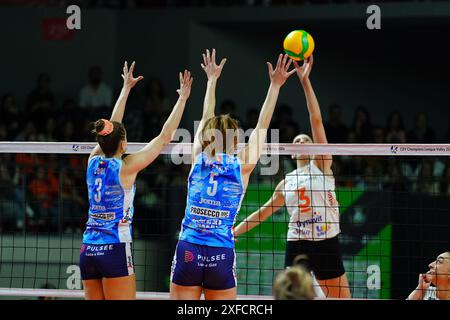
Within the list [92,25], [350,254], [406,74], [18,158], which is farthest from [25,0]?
[350,254]

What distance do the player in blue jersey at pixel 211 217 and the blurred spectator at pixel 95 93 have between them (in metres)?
9.32

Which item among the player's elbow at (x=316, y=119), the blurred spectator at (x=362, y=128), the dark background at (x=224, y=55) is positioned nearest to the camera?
the player's elbow at (x=316, y=119)

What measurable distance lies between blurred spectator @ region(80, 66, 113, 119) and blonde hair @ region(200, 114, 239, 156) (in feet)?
30.6

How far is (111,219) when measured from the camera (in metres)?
6.98

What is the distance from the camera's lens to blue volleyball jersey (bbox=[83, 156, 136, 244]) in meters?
6.95

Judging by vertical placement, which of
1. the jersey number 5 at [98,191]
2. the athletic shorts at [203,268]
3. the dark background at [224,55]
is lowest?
the athletic shorts at [203,268]

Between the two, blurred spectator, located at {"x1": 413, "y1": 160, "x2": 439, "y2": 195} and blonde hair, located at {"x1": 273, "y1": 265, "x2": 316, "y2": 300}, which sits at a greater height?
blurred spectator, located at {"x1": 413, "y1": 160, "x2": 439, "y2": 195}

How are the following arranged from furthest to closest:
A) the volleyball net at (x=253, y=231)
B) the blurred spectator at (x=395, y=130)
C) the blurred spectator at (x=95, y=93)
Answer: the blurred spectator at (x=95, y=93)
the blurred spectator at (x=395, y=130)
the volleyball net at (x=253, y=231)

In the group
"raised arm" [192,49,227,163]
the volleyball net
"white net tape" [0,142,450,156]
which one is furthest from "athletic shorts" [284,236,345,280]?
"raised arm" [192,49,227,163]

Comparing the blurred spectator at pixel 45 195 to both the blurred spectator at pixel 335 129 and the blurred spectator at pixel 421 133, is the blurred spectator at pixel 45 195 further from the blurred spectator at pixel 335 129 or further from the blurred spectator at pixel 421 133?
the blurred spectator at pixel 421 133

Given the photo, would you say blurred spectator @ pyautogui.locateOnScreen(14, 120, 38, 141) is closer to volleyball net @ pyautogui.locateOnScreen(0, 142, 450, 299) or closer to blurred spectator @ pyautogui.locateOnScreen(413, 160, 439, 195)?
volleyball net @ pyautogui.locateOnScreen(0, 142, 450, 299)

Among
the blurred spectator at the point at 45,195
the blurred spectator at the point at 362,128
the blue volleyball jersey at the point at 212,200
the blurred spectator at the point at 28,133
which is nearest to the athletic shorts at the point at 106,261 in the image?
the blue volleyball jersey at the point at 212,200

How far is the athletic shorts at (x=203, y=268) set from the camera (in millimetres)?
6672

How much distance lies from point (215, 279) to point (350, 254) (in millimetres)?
5303
